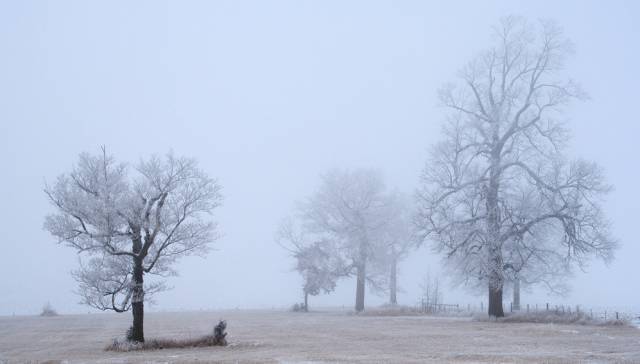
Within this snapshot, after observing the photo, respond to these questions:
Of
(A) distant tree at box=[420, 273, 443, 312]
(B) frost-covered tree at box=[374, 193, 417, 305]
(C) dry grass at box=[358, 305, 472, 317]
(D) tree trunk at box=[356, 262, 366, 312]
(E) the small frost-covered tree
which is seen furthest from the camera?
(E) the small frost-covered tree

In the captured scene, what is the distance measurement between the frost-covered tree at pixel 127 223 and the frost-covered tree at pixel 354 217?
3436 centimetres

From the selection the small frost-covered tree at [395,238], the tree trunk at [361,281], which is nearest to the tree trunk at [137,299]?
the tree trunk at [361,281]

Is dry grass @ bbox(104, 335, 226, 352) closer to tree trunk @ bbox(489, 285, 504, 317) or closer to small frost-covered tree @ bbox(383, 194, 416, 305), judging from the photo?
tree trunk @ bbox(489, 285, 504, 317)

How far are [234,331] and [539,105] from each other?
26.5 m

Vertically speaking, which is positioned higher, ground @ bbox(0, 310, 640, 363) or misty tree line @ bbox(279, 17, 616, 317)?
misty tree line @ bbox(279, 17, 616, 317)

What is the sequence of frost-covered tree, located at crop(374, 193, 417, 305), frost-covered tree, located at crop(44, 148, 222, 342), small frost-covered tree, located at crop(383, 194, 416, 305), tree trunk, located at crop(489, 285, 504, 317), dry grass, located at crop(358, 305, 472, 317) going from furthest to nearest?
small frost-covered tree, located at crop(383, 194, 416, 305), frost-covered tree, located at crop(374, 193, 417, 305), dry grass, located at crop(358, 305, 472, 317), tree trunk, located at crop(489, 285, 504, 317), frost-covered tree, located at crop(44, 148, 222, 342)

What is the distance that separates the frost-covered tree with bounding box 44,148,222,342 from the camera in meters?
30.7

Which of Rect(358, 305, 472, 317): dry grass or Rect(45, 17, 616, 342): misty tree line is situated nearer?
Rect(45, 17, 616, 342): misty tree line

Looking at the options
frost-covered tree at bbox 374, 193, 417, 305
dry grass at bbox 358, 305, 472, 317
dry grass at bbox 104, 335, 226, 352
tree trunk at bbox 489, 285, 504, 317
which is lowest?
dry grass at bbox 358, 305, 472, 317

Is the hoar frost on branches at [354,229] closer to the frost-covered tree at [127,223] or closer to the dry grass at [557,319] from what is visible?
the dry grass at [557,319]

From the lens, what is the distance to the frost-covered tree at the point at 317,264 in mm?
68562

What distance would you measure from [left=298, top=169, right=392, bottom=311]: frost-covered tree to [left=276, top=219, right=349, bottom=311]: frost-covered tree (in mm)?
934

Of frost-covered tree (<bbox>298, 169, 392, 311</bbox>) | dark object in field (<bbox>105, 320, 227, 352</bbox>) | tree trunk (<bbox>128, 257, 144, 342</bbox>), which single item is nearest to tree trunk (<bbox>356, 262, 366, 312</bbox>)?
frost-covered tree (<bbox>298, 169, 392, 311</bbox>)

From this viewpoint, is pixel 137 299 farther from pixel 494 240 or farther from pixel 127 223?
pixel 494 240
